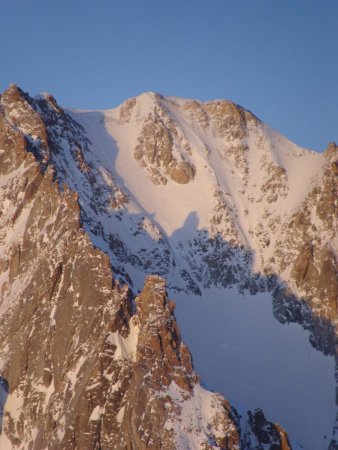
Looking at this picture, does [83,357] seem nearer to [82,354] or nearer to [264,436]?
[82,354]

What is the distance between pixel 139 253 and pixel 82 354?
39.4 metres

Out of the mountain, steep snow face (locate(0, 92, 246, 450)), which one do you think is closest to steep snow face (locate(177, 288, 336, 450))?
the mountain

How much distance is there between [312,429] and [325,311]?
24.2m

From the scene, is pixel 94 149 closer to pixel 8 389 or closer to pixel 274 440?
pixel 8 389

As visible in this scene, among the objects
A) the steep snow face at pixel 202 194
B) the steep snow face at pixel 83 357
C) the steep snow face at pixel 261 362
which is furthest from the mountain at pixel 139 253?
the steep snow face at pixel 261 362

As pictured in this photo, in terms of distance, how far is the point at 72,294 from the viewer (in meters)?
122

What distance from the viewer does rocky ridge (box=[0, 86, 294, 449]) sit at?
10405 centimetres

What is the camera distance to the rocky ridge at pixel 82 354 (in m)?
104

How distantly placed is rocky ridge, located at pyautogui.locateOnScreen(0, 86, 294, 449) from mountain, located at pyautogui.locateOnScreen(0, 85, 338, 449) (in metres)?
0.20

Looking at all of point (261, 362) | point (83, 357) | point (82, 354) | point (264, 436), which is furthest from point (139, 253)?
point (264, 436)

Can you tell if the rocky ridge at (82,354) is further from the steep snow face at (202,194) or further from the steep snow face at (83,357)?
the steep snow face at (202,194)

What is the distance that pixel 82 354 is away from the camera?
114625 millimetres

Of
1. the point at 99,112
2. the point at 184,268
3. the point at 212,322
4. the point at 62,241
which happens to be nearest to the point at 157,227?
the point at 184,268

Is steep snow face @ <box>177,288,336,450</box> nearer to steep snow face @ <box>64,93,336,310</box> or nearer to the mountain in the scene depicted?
the mountain
